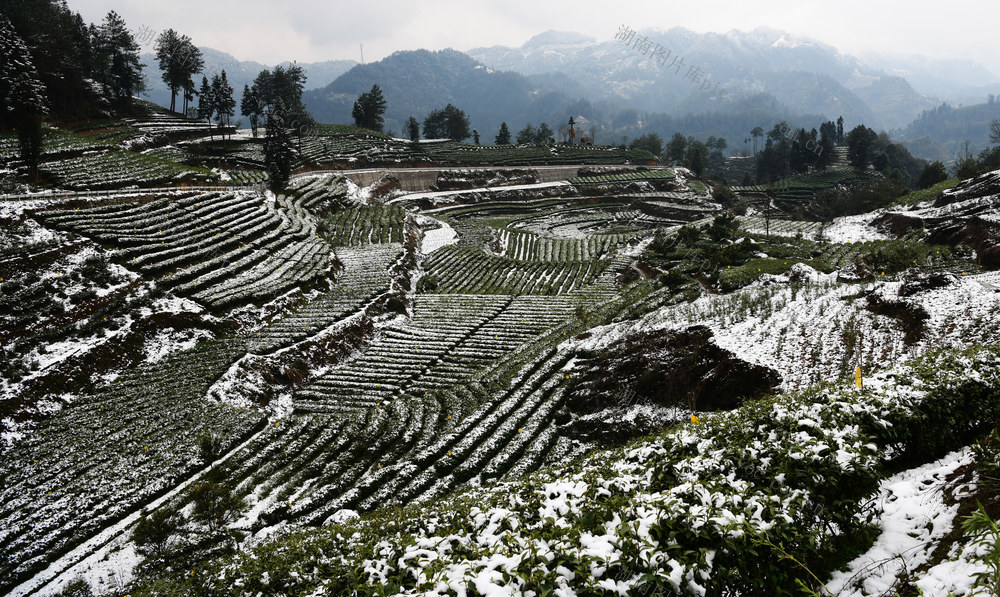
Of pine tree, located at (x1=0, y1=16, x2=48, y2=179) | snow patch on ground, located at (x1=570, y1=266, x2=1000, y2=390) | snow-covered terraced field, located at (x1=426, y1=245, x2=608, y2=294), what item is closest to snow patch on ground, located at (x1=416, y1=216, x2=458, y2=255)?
snow-covered terraced field, located at (x1=426, y1=245, x2=608, y2=294)

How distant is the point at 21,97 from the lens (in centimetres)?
3366

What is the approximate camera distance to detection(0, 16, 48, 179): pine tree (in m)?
→ 33.0

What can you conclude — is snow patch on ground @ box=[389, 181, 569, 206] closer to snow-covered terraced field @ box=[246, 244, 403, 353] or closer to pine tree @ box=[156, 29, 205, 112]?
snow-covered terraced field @ box=[246, 244, 403, 353]

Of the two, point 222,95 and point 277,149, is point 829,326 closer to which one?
point 277,149

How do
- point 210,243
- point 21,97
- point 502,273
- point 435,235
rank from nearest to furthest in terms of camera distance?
point 210,243
point 21,97
point 502,273
point 435,235

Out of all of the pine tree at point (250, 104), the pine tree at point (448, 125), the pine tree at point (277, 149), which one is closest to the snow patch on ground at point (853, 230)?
the pine tree at point (277, 149)

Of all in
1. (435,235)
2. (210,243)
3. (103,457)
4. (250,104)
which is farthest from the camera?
(250,104)

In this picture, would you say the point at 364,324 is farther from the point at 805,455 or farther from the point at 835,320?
the point at 805,455

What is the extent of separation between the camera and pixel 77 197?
3167 centimetres

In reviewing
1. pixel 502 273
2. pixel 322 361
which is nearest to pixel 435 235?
pixel 502 273

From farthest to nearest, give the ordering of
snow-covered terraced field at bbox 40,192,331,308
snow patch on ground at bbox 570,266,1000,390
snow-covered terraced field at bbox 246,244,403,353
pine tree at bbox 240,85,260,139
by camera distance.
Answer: pine tree at bbox 240,85,260,139
snow-covered terraced field at bbox 40,192,331,308
snow-covered terraced field at bbox 246,244,403,353
snow patch on ground at bbox 570,266,1000,390

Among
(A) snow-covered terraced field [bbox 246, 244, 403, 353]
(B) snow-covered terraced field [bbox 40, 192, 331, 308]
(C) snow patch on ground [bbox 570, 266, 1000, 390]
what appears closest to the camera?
(C) snow patch on ground [bbox 570, 266, 1000, 390]

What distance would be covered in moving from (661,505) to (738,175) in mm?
155273

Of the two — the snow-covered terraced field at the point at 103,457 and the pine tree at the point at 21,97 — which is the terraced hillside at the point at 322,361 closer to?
the snow-covered terraced field at the point at 103,457
